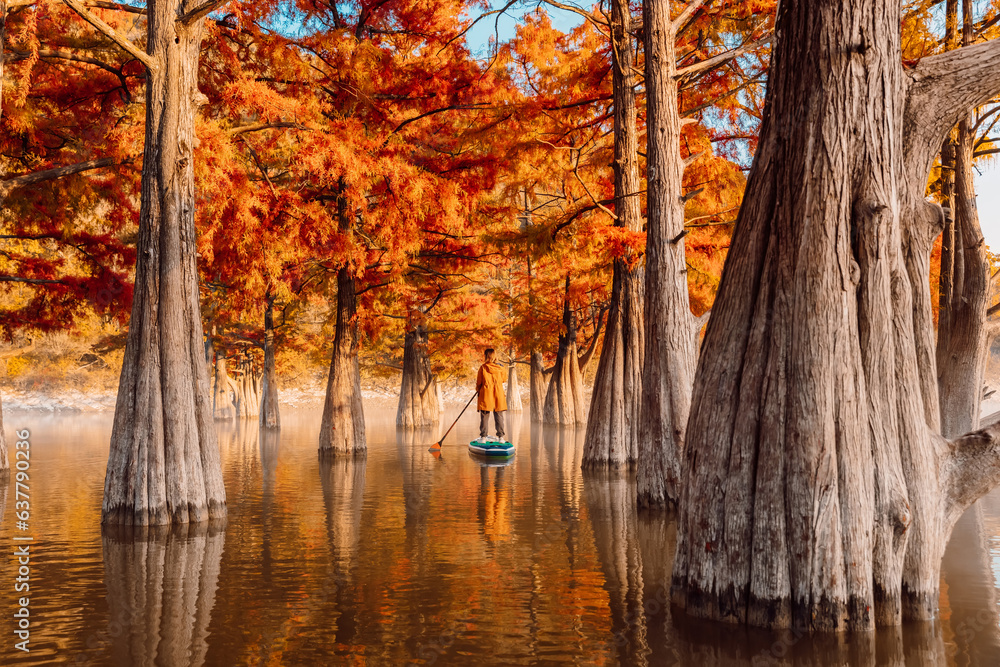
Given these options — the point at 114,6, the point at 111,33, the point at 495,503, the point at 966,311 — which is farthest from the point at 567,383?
the point at 111,33

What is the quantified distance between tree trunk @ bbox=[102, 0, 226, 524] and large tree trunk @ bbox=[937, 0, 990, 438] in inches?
515

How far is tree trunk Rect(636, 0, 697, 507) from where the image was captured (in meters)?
9.40

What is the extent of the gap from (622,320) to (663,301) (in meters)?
3.34

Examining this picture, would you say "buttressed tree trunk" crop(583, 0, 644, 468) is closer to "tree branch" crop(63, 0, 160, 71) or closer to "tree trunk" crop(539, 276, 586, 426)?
"tree branch" crop(63, 0, 160, 71)

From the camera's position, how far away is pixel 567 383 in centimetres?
2800

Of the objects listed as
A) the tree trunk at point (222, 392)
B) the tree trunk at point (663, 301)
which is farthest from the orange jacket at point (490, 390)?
the tree trunk at point (222, 392)

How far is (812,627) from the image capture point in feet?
15.4

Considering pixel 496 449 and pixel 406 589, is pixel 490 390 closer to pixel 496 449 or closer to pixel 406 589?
pixel 496 449

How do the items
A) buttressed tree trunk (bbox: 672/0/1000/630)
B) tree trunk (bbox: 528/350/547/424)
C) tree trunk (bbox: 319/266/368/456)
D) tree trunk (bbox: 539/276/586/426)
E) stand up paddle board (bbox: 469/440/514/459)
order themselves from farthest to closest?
tree trunk (bbox: 528/350/547/424) → tree trunk (bbox: 539/276/586/426) → tree trunk (bbox: 319/266/368/456) → stand up paddle board (bbox: 469/440/514/459) → buttressed tree trunk (bbox: 672/0/1000/630)

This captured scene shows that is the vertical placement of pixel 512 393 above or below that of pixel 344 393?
below

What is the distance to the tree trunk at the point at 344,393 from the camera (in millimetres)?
16984

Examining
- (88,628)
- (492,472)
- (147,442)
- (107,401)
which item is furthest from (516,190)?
(107,401)

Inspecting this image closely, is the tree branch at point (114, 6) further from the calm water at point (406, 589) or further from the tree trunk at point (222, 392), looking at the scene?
the tree trunk at point (222, 392)

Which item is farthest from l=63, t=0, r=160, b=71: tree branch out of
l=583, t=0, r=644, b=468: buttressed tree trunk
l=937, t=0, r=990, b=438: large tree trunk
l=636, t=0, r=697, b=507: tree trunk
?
l=937, t=0, r=990, b=438: large tree trunk
